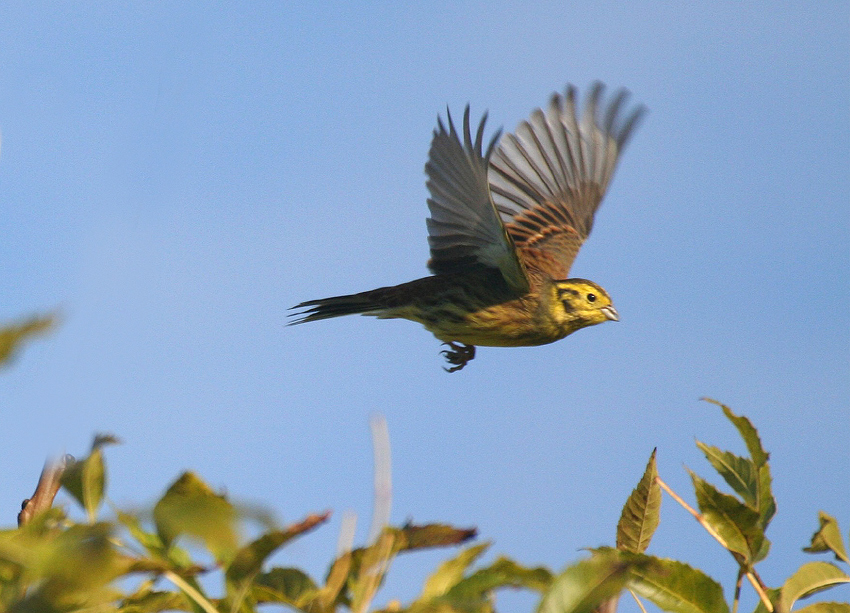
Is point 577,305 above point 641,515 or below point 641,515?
above

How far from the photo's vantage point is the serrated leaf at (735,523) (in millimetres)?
1908

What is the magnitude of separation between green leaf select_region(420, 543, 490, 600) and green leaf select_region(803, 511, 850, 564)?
0.87 meters

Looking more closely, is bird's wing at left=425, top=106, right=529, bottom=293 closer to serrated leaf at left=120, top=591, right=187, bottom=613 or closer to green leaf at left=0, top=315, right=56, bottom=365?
serrated leaf at left=120, top=591, right=187, bottom=613

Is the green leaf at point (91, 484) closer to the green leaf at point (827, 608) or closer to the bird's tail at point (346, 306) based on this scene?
the green leaf at point (827, 608)

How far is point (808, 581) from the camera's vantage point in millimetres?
1973

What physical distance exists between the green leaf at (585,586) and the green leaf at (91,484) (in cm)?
56

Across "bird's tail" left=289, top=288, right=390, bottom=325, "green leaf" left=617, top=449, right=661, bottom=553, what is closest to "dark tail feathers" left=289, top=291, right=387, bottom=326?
"bird's tail" left=289, top=288, right=390, bottom=325

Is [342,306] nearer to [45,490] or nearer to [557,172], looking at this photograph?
[557,172]

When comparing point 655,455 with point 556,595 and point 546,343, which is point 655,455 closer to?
point 556,595

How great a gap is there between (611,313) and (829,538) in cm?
581

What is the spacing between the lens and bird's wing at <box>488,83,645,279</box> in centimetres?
880

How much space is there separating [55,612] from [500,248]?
5932 mm

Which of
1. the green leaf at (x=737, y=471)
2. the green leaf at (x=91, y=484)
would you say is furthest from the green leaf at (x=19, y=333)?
the green leaf at (x=737, y=471)

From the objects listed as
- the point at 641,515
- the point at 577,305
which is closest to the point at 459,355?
the point at 577,305
